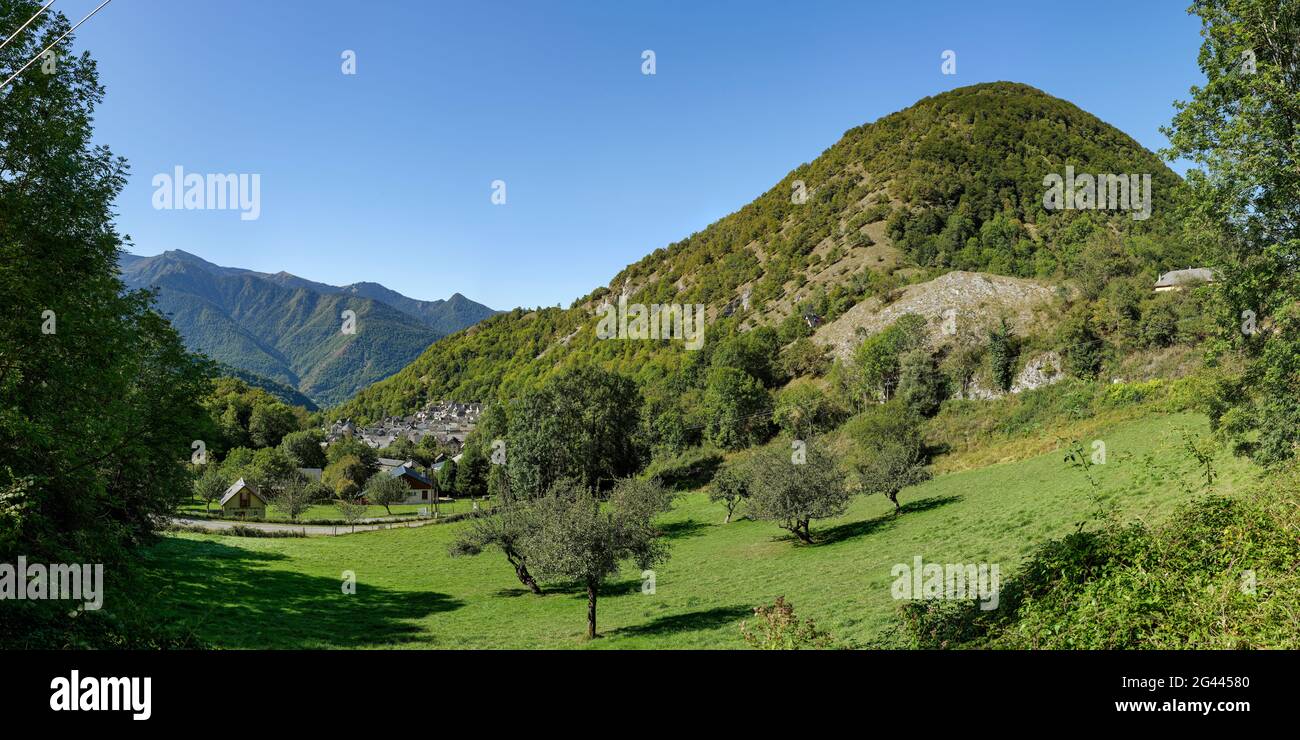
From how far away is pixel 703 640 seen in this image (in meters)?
18.4

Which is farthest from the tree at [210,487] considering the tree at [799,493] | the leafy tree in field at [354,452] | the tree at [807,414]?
the tree at [799,493]

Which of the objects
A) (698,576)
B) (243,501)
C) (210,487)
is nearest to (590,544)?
(698,576)

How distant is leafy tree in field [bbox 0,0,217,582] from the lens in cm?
1041

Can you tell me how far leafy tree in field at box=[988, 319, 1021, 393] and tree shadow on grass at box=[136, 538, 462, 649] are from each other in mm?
55569

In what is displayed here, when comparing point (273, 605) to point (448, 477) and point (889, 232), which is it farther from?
point (889, 232)

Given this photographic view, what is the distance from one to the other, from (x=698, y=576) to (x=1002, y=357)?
4642 cm

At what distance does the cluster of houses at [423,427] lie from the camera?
139500 millimetres

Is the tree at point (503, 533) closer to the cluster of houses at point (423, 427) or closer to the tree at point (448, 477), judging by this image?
the tree at point (448, 477)

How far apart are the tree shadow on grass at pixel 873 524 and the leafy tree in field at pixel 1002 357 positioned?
28508mm

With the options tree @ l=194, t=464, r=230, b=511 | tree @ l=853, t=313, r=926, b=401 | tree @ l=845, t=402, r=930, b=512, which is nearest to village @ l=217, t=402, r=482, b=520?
tree @ l=194, t=464, r=230, b=511

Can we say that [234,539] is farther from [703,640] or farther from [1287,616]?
[1287,616]

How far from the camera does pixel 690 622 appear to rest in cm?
2111

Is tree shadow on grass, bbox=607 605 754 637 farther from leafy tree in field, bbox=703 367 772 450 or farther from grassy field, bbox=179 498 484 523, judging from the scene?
leafy tree in field, bbox=703 367 772 450

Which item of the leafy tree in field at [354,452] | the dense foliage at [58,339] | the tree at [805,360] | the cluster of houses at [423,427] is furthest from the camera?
the cluster of houses at [423,427]
